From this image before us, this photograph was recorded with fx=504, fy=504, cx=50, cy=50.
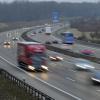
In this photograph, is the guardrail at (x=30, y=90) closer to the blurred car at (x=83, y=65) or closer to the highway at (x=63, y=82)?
the highway at (x=63, y=82)

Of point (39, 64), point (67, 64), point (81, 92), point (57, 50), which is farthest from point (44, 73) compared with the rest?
point (57, 50)

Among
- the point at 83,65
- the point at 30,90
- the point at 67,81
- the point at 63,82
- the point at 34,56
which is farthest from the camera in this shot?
the point at 83,65

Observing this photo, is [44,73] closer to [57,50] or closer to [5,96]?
[5,96]

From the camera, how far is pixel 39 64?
44.7 meters

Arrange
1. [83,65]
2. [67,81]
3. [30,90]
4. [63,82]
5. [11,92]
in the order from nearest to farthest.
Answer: [11,92] < [30,90] < [63,82] < [67,81] < [83,65]

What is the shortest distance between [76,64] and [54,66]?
468cm

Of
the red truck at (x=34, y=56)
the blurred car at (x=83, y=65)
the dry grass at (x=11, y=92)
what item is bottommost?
the blurred car at (x=83, y=65)

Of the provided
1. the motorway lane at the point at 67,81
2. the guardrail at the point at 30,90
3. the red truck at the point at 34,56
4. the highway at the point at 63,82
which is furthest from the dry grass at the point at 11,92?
the red truck at the point at 34,56

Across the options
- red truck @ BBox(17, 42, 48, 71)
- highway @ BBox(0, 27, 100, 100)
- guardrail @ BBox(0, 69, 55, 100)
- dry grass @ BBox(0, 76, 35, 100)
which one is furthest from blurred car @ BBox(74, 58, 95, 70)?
dry grass @ BBox(0, 76, 35, 100)

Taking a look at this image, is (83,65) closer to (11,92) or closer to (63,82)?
(63,82)

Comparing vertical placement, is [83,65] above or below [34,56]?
below

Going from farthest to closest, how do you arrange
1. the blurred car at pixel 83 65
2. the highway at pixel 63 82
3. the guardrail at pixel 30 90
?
the blurred car at pixel 83 65 → the highway at pixel 63 82 → the guardrail at pixel 30 90

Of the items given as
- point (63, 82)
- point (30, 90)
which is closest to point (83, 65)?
point (63, 82)

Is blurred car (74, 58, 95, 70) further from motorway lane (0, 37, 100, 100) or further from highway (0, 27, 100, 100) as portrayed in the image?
motorway lane (0, 37, 100, 100)
